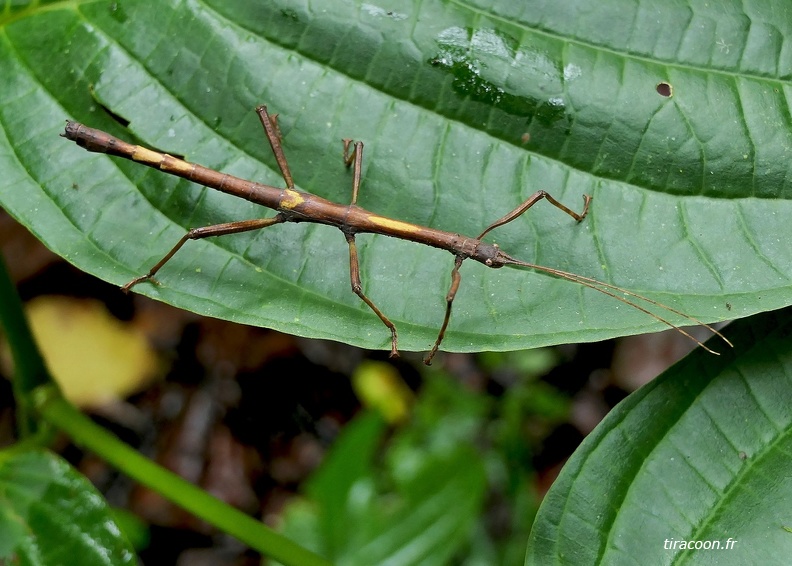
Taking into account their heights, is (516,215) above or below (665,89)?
below

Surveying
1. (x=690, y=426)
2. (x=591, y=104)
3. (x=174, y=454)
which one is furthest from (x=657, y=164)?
(x=174, y=454)

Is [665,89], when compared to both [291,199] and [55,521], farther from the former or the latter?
[55,521]

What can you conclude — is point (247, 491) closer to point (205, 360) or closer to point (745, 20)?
point (205, 360)

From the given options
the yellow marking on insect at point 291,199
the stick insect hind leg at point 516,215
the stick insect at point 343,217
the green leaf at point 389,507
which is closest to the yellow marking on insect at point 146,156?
the stick insect at point 343,217

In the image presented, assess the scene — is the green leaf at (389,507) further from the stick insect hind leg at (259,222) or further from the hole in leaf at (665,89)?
the hole in leaf at (665,89)

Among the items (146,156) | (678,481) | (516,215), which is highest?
(146,156)

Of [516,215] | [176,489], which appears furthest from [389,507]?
[516,215]
